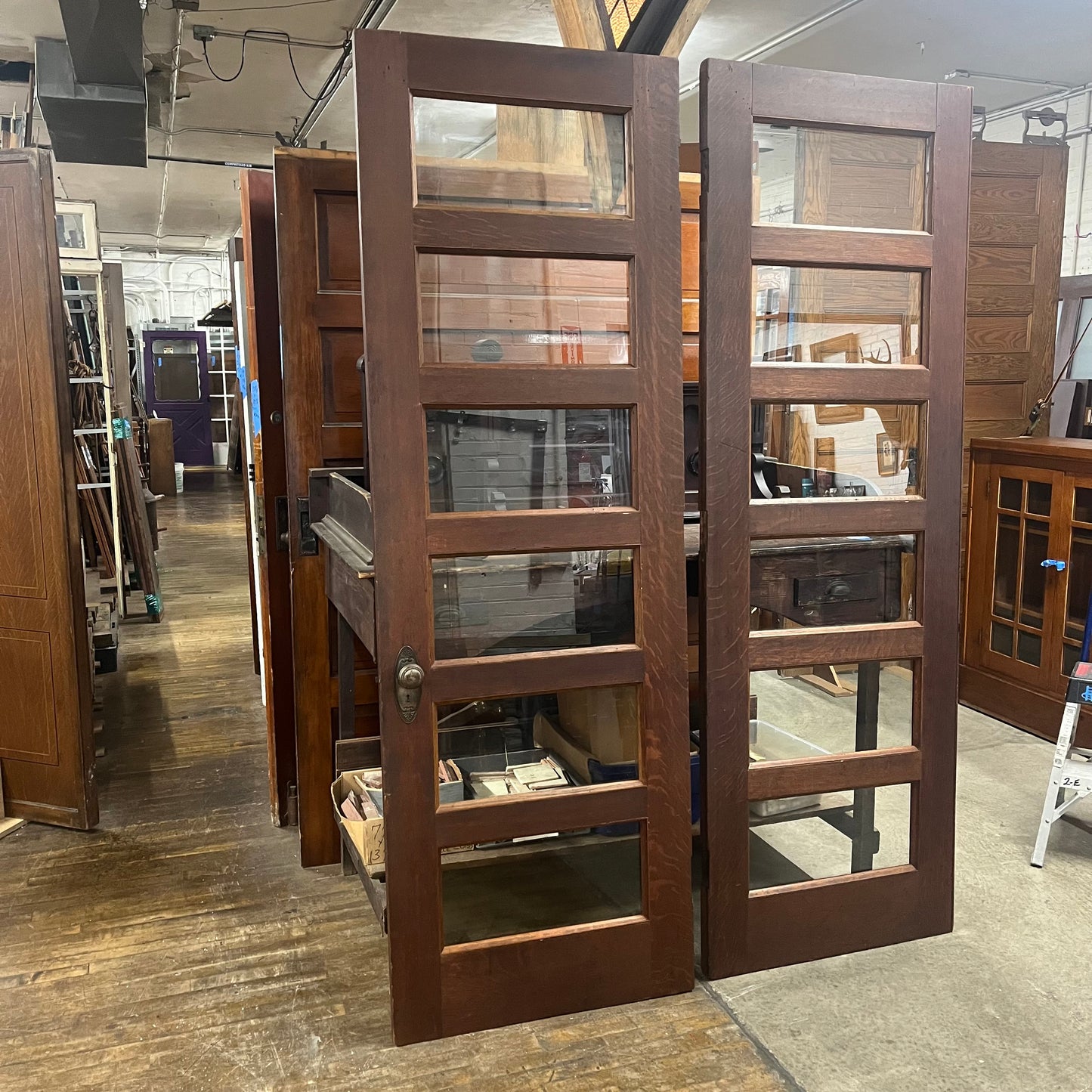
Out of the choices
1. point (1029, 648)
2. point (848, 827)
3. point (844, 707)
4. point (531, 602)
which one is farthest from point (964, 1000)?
point (1029, 648)

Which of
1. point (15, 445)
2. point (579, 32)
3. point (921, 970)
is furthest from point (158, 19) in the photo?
point (921, 970)

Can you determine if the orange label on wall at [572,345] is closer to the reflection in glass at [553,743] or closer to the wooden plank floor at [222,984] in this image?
the reflection in glass at [553,743]

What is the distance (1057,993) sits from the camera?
2.23 metres

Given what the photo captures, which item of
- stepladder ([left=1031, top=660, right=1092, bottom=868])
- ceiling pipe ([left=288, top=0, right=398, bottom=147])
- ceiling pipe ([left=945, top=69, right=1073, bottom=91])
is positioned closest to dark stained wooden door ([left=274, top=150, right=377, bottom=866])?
ceiling pipe ([left=288, top=0, right=398, bottom=147])

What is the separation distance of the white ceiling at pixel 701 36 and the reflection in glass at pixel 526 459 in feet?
13.3

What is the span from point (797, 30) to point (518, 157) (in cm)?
427

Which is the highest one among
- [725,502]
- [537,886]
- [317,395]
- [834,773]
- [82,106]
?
[82,106]

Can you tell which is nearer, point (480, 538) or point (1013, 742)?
point (480, 538)

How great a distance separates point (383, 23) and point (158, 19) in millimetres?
1255

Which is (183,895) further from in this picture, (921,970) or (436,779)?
(921,970)

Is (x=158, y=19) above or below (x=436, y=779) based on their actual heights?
above

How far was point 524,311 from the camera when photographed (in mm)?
2041

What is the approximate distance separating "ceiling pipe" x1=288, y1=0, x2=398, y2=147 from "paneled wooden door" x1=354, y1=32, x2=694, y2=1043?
211 cm

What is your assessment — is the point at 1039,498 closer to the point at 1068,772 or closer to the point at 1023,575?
the point at 1023,575
